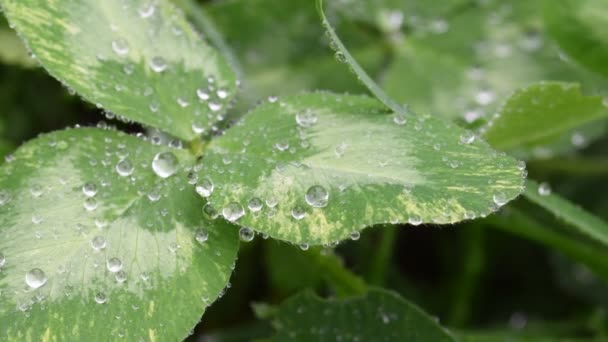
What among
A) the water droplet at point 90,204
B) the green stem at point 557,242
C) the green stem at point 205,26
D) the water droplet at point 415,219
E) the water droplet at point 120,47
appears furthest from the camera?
the green stem at point 205,26

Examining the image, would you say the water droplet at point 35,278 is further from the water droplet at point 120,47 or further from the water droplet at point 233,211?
the water droplet at point 120,47

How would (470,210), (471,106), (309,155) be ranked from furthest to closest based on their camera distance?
(471,106)
(309,155)
(470,210)

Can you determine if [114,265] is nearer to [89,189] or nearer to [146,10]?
[89,189]

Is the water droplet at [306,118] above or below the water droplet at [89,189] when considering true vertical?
above

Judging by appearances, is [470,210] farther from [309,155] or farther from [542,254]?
[542,254]

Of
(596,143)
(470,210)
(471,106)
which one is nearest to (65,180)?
(470,210)

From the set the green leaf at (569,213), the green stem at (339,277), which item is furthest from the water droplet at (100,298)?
the green leaf at (569,213)

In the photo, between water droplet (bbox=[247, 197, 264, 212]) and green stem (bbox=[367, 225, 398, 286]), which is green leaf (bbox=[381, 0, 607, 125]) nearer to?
green stem (bbox=[367, 225, 398, 286])
